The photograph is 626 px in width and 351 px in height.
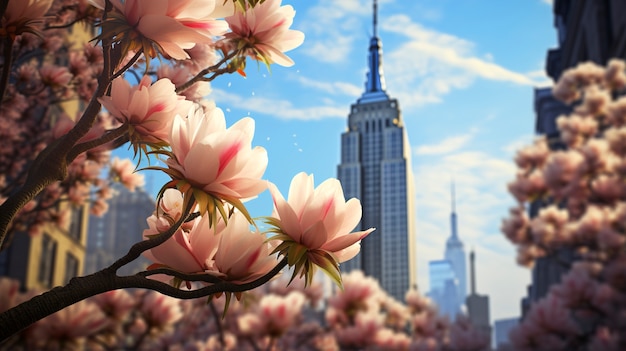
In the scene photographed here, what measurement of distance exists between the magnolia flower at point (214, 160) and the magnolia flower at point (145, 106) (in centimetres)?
15

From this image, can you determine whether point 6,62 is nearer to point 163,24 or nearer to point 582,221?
point 163,24

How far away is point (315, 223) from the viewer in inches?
44.2

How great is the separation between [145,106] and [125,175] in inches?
103

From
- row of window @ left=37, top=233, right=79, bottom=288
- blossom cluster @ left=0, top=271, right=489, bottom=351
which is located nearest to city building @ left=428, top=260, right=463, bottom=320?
row of window @ left=37, top=233, right=79, bottom=288

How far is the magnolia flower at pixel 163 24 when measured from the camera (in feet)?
3.84

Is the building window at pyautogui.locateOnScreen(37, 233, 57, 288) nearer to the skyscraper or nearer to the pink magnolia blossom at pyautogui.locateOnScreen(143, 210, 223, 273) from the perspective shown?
the skyscraper

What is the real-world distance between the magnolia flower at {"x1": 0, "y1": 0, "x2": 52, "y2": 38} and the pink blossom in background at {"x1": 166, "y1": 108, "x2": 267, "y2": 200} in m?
0.55

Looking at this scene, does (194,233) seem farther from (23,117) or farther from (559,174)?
(559,174)

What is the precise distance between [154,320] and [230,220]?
8.47ft

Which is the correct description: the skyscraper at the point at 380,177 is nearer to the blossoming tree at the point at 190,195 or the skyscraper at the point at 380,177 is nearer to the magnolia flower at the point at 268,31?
the blossoming tree at the point at 190,195

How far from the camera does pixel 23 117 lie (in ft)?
15.5

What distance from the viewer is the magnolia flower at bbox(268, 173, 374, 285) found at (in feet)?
3.75

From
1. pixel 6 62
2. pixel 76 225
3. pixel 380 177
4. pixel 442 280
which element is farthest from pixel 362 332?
pixel 442 280

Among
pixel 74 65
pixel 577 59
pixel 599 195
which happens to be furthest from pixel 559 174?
pixel 577 59
